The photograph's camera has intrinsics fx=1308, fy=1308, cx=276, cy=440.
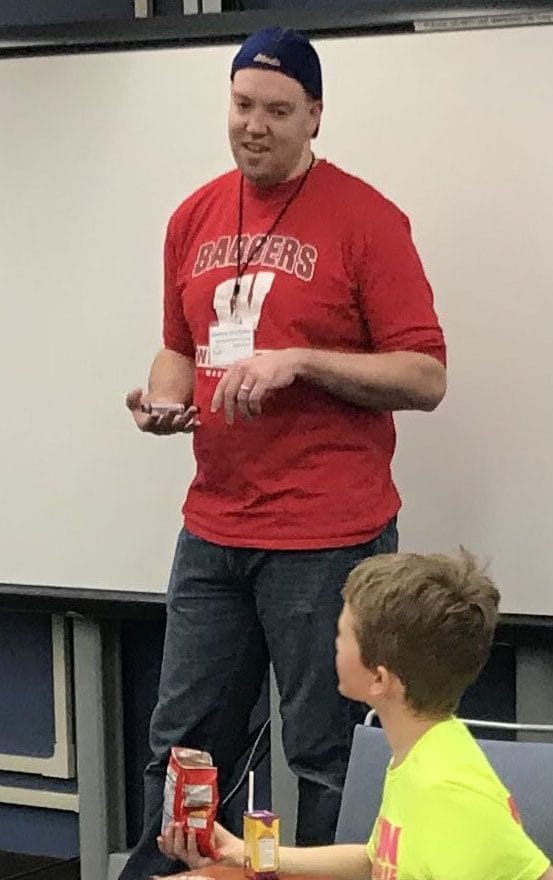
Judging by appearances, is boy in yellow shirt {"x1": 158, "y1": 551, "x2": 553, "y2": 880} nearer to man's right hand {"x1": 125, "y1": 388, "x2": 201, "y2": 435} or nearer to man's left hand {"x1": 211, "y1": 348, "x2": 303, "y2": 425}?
man's left hand {"x1": 211, "y1": 348, "x2": 303, "y2": 425}

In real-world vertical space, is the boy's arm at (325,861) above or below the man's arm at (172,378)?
below

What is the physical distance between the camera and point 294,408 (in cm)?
206

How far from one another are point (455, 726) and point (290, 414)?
27.9 inches

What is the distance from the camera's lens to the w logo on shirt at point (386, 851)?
4.64 ft

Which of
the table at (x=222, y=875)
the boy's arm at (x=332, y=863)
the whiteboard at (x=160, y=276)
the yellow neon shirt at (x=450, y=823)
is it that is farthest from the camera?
the whiteboard at (x=160, y=276)

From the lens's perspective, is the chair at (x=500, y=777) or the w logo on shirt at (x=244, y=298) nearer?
the chair at (x=500, y=777)

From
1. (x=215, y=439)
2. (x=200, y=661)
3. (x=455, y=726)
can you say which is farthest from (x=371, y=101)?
(x=455, y=726)

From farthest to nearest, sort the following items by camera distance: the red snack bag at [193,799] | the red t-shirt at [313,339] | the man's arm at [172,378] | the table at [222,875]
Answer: the man's arm at [172,378] → the red t-shirt at [313,339] → the red snack bag at [193,799] → the table at [222,875]

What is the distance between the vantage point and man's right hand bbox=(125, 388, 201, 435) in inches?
82.3

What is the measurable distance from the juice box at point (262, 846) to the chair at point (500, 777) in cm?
28

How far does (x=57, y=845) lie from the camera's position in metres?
3.01

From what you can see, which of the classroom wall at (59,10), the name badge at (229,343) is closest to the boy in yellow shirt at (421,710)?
the name badge at (229,343)

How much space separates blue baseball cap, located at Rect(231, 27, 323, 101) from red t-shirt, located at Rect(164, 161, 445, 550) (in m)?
0.15

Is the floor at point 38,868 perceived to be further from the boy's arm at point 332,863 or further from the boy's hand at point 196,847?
the boy's arm at point 332,863
